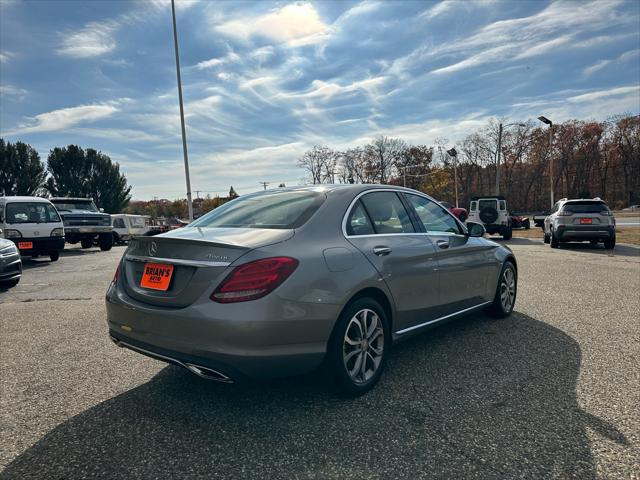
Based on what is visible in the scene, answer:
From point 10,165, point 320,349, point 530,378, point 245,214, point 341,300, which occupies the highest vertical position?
point 10,165

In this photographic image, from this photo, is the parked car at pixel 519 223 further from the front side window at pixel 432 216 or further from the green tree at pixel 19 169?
the green tree at pixel 19 169

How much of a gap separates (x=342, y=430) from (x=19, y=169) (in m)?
57.4

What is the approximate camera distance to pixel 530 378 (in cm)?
326

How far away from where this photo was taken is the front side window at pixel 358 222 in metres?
3.15

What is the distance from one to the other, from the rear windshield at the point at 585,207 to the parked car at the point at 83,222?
57.5 ft

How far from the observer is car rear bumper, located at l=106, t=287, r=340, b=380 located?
242cm

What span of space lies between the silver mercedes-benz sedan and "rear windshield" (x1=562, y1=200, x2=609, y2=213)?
11.8 m

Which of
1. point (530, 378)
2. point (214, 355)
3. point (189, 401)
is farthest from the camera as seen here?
point (530, 378)

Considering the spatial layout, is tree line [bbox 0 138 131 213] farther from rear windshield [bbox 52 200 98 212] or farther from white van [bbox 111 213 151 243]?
rear windshield [bbox 52 200 98 212]

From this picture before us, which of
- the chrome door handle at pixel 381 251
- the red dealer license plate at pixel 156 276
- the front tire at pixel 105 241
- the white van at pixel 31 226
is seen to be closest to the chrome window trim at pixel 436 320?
the chrome door handle at pixel 381 251

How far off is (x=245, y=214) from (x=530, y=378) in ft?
8.40

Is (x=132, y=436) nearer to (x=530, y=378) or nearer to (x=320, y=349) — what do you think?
(x=320, y=349)

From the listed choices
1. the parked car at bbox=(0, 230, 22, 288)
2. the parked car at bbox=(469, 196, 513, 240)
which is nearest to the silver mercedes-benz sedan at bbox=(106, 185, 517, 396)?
the parked car at bbox=(0, 230, 22, 288)

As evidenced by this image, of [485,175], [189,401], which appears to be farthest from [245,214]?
[485,175]
